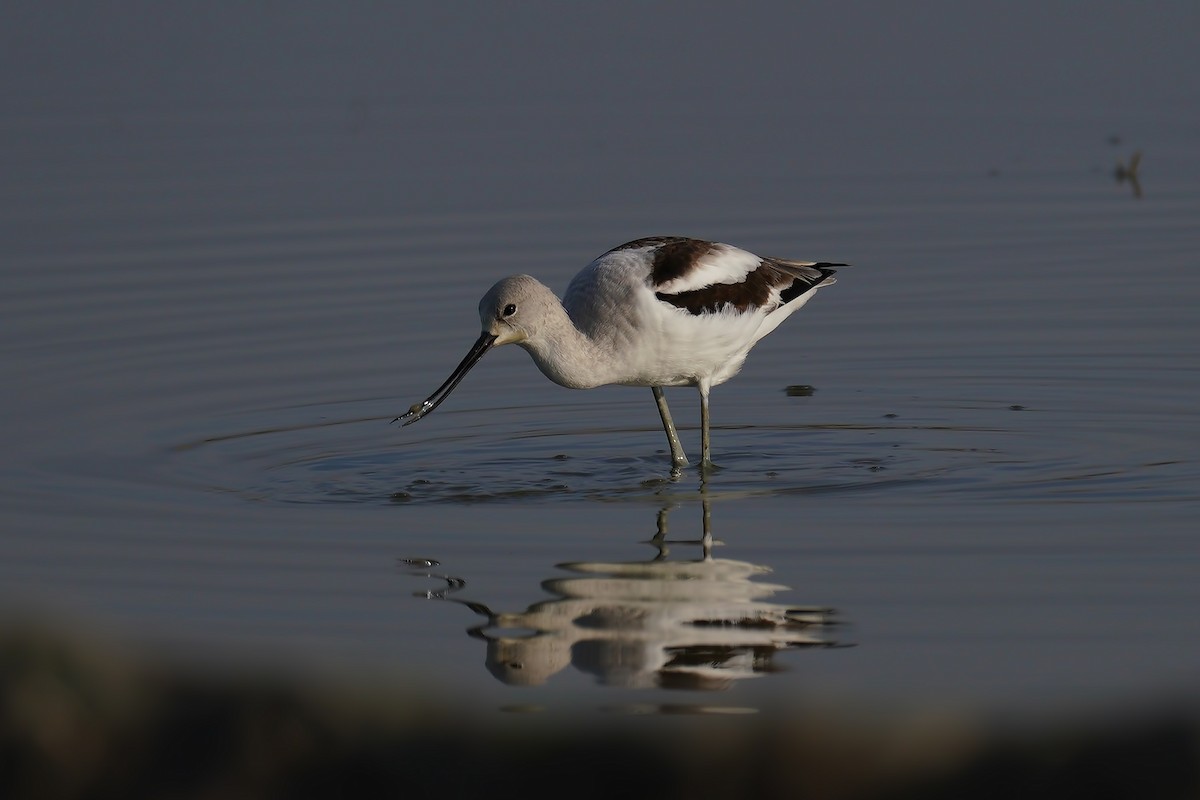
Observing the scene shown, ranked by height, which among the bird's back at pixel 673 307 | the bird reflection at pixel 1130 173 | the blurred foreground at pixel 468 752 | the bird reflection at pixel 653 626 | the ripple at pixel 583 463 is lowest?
the blurred foreground at pixel 468 752

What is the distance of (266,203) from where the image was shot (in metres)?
13.5

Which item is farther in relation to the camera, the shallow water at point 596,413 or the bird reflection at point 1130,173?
the bird reflection at point 1130,173

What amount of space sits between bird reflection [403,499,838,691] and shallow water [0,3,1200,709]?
0.7 inches

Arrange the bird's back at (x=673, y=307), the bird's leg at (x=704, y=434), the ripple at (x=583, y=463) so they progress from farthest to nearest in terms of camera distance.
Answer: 1. the bird's leg at (x=704, y=434)
2. the bird's back at (x=673, y=307)
3. the ripple at (x=583, y=463)

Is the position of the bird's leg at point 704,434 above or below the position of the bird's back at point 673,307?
below

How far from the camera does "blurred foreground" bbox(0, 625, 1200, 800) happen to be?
4238 mm

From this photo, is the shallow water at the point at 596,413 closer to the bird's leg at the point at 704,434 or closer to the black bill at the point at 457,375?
the bird's leg at the point at 704,434

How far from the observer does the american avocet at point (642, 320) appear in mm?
8180

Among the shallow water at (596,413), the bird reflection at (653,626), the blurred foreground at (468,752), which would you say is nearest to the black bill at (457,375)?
the shallow water at (596,413)

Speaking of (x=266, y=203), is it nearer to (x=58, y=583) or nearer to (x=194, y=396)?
(x=194, y=396)

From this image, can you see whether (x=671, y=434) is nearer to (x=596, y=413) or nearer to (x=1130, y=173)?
(x=596, y=413)

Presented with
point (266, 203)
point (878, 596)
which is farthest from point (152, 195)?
point (878, 596)

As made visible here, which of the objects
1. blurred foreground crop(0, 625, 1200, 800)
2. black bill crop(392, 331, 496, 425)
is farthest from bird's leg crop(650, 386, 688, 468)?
blurred foreground crop(0, 625, 1200, 800)

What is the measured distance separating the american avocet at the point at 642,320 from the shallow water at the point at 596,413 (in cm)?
39
